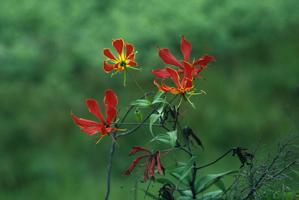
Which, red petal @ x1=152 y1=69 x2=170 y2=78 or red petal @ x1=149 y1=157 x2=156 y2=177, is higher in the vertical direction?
red petal @ x1=152 y1=69 x2=170 y2=78

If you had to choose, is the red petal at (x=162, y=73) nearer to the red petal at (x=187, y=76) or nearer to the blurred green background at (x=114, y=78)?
the red petal at (x=187, y=76)

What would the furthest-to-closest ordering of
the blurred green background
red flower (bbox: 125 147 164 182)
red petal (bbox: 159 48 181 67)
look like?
the blurred green background → red petal (bbox: 159 48 181 67) → red flower (bbox: 125 147 164 182)

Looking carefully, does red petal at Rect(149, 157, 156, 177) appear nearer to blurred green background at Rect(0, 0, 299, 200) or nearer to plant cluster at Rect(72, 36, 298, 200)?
plant cluster at Rect(72, 36, 298, 200)

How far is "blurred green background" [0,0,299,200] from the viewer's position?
12.5 ft

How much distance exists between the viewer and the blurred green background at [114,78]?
380 cm

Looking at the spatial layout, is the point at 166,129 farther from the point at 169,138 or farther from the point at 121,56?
the point at 121,56

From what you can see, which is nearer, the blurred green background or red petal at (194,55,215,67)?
red petal at (194,55,215,67)

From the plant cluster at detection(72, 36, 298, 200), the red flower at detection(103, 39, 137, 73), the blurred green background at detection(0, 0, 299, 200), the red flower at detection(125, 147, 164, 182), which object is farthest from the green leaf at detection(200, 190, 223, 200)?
the blurred green background at detection(0, 0, 299, 200)

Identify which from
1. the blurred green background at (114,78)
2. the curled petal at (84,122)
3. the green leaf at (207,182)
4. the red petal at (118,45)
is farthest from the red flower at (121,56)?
the blurred green background at (114,78)

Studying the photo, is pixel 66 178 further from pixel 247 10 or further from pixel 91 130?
pixel 91 130

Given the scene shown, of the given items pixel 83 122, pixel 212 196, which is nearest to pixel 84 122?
pixel 83 122

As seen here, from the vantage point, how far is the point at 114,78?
4570 mm

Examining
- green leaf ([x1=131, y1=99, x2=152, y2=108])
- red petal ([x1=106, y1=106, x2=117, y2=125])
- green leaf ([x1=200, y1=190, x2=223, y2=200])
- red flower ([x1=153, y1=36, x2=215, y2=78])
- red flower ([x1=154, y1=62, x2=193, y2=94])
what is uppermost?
red flower ([x1=153, y1=36, x2=215, y2=78])

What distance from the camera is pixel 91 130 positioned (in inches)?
42.7
